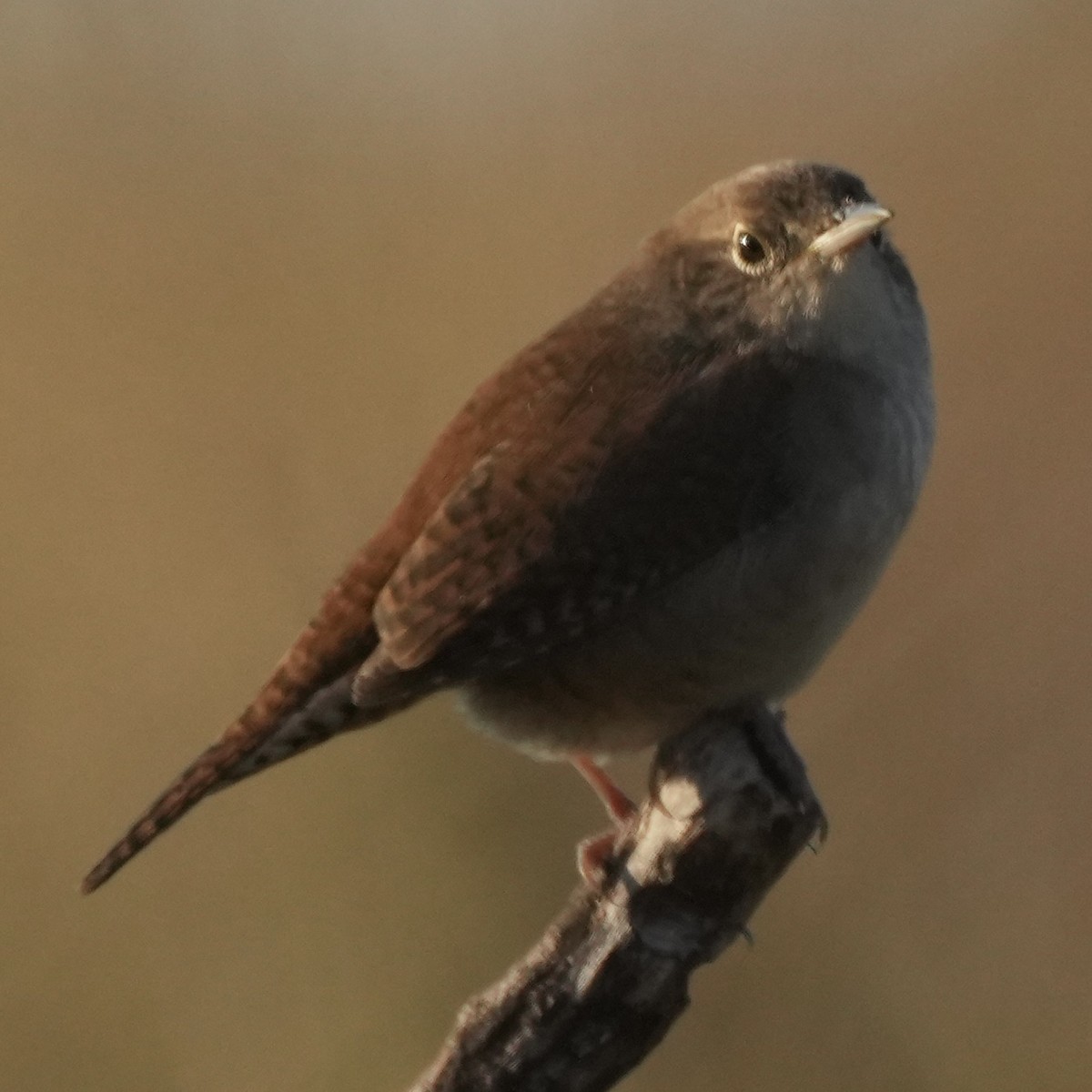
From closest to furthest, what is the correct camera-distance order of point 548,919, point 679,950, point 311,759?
1. point 679,950
2. point 548,919
3. point 311,759

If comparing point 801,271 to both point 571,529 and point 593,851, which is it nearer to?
point 571,529

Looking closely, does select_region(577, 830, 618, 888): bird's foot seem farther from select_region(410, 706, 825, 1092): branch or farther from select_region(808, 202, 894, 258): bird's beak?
select_region(808, 202, 894, 258): bird's beak

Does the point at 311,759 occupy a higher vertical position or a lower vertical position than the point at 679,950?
higher

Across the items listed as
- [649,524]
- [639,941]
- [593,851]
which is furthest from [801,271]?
[639,941]

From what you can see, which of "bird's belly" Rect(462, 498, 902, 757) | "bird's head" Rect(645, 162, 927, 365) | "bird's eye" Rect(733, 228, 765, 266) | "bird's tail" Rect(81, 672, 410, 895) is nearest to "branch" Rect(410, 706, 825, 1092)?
"bird's belly" Rect(462, 498, 902, 757)

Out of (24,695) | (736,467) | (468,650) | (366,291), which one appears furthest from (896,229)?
(24,695)

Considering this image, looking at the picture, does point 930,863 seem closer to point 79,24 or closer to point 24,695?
point 24,695
